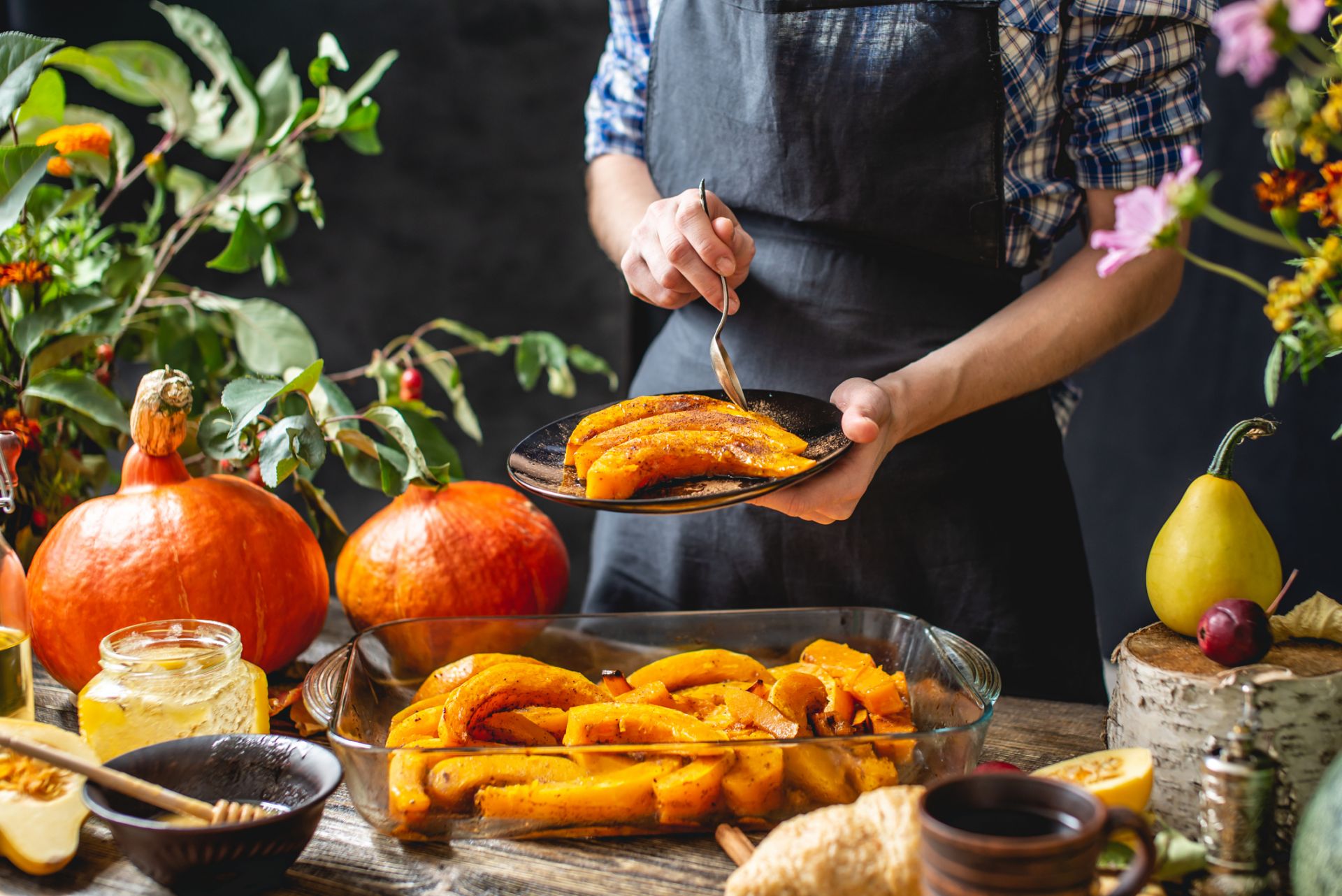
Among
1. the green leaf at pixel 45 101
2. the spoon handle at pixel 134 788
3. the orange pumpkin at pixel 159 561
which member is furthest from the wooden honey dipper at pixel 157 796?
the green leaf at pixel 45 101

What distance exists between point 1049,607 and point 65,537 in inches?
49.6

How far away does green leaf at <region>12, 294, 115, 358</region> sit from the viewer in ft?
4.44

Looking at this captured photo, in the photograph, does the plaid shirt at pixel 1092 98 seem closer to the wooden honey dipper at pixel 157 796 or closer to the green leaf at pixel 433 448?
the green leaf at pixel 433 448

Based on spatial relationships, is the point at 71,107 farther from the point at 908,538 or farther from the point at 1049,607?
the point at 1049,607

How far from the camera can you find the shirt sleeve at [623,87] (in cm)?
172

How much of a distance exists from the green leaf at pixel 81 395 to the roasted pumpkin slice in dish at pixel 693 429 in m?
0.60

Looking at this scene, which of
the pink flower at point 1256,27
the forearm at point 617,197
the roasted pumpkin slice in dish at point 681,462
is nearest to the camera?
the pink flower at point 1256,27

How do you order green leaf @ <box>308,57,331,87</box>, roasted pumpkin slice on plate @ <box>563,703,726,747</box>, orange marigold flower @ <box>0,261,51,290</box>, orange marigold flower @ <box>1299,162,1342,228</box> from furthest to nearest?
green leaf @ <box>308,57,331,87</box>, orange marigold flower @ <box>0,261,51,290</box>, roasted pumpkin slice on plate @ <box>563,703,726,747</box>, orange marigold flower @ <box>1299,162,1342,228</box>

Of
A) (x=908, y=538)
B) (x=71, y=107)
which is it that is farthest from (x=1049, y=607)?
(x=71, y=107)

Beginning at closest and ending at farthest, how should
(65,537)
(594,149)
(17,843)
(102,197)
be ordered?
1. (17,843)
2. (65,537)
3. (594,149)
4. (102,197)

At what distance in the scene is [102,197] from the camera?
108 inches

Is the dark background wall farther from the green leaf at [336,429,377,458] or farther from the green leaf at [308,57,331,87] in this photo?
the green leaf at [336,429,377,458]

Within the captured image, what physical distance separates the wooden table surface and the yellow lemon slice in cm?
29

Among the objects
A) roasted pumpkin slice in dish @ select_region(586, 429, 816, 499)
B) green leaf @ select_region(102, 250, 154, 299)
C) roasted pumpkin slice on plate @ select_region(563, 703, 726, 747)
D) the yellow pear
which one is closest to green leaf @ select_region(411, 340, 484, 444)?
green leaf @ select_region(102, 250, 154, 299)
